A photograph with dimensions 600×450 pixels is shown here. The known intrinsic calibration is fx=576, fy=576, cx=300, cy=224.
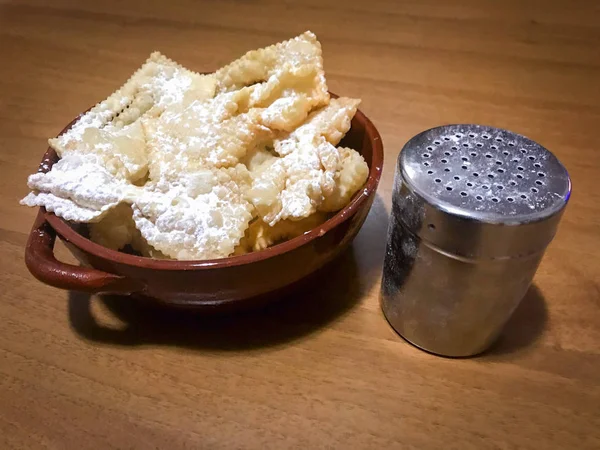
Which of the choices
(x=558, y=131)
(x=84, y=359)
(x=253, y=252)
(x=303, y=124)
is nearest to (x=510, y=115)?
(x=558, y=131)

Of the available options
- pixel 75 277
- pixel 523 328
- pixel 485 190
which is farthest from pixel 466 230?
pixel 75 277

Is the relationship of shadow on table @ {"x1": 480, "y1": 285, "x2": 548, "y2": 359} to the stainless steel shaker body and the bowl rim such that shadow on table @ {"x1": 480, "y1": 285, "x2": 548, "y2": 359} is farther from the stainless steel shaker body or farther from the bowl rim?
the bowl rim

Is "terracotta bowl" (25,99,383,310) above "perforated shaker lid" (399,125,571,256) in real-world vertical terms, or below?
below

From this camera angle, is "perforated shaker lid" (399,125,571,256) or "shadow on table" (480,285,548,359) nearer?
"perforated shaker lid" (399,125,571,256)

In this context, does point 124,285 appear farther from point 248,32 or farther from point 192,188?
point 248,32

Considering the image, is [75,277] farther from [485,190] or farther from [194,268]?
[485,190]

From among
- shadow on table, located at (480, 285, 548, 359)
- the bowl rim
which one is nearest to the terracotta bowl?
the bowl rim

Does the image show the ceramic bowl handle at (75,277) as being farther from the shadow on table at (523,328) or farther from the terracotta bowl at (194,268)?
the shadow on table at (523,328)

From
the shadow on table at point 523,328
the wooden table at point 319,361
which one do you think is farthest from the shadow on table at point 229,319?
the shadow on table at point 523,328
